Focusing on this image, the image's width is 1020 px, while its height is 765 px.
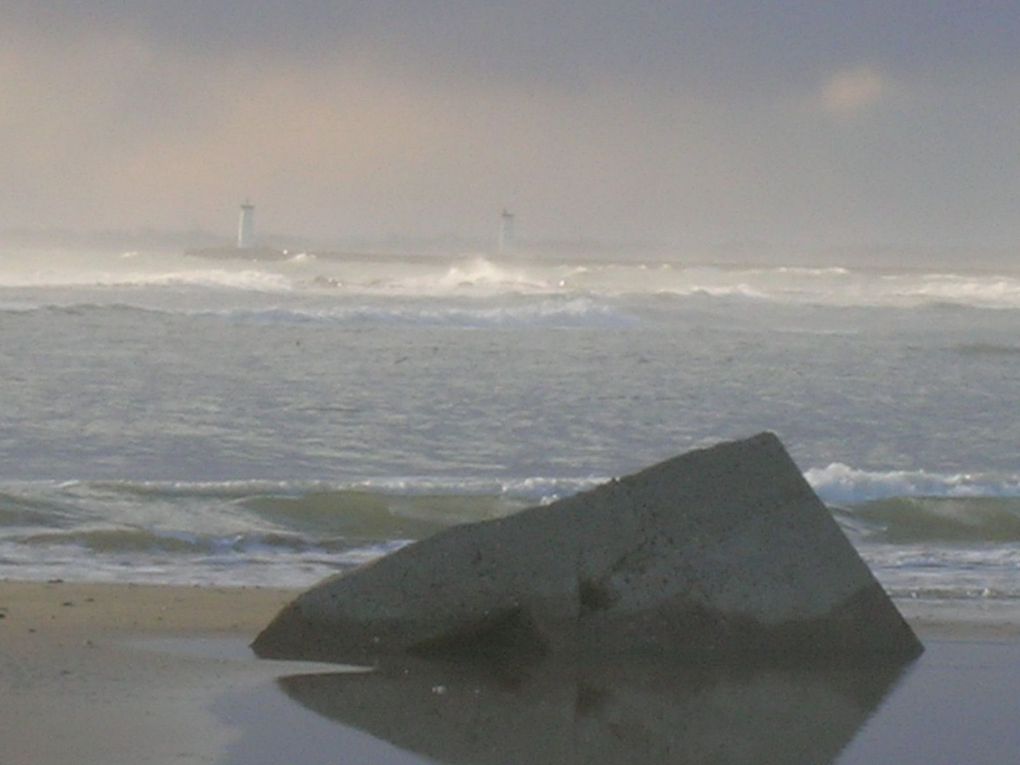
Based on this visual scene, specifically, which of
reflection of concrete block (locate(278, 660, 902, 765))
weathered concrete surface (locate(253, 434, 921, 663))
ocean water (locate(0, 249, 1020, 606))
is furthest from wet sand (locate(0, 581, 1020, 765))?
ocean water (locate(0, 249, 1020, 606))

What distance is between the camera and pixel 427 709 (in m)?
5.07

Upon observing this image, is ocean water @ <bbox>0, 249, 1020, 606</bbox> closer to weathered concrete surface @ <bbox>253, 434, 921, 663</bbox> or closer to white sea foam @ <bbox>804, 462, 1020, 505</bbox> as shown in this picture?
white sea foam @ <bbox>804, 462, 1020, 505</bbox>

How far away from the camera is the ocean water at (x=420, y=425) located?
8.96 m

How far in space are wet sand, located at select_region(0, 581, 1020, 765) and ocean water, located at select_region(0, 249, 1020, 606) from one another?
200 cm

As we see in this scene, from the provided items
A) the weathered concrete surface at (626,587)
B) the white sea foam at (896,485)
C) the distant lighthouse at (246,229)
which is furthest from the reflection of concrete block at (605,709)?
the distant lighthouse at (246,229)

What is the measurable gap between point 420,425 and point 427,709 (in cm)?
824

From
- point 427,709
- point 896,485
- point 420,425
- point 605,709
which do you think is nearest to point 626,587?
point 605,709

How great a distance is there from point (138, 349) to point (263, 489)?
29.1 ft

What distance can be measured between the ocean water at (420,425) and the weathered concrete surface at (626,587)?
2.04 metres

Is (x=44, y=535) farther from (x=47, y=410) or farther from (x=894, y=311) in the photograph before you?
(x=894, y=311)

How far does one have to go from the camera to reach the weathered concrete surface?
5.70 meters

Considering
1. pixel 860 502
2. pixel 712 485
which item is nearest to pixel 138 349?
pixel 860 502

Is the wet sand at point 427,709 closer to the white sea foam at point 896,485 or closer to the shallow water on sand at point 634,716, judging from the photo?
the shallow water on sand at point 634,716

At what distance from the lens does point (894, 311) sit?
34.9 meters
